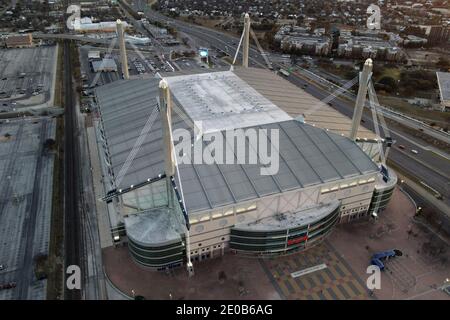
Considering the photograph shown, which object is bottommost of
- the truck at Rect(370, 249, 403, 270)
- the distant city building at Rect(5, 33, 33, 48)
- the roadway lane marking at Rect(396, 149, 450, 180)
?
the truck at Rect(370, 249, 403, 270)

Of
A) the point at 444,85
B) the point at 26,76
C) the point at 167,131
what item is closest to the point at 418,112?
the point at 444,85

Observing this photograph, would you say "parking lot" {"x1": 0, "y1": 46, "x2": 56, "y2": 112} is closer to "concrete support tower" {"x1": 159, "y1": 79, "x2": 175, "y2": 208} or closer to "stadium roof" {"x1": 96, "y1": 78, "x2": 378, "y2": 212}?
"stadium roof" {"x1": 96, "y1": 78, "x2": 378, "y2": 212}

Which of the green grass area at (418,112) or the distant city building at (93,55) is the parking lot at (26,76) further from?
the green grass area at (418,112)

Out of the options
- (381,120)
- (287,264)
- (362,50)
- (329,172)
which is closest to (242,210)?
(287,264)

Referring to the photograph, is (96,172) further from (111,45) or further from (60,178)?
(111,45)

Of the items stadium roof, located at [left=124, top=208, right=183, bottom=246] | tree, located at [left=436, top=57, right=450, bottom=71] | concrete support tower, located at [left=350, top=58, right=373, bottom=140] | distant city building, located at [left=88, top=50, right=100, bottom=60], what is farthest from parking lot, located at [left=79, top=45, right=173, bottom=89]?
tree, located at [left=436, top=57, right=450, bottom=71]

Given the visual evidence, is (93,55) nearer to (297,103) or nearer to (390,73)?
(297,103)

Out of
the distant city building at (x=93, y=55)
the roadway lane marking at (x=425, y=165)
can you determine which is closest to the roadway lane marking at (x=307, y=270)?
the roadway lane marking at (x=425, y=165)
